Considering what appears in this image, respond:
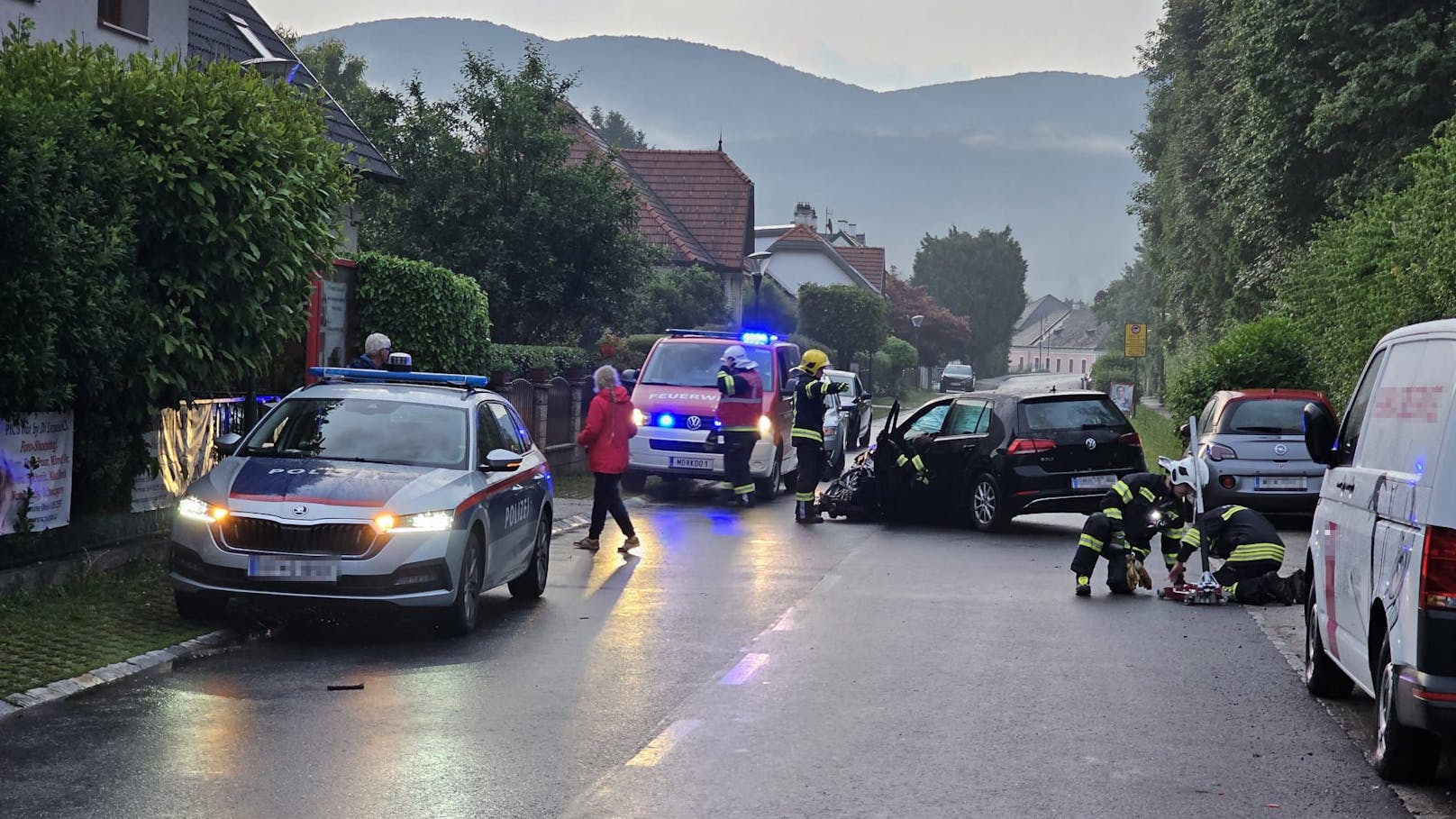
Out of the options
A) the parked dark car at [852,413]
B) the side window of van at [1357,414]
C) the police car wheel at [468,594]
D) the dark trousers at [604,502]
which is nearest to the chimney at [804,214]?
the parked dark car at [852,413]

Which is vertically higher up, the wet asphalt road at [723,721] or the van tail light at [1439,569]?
the van tail light at [1439,569]

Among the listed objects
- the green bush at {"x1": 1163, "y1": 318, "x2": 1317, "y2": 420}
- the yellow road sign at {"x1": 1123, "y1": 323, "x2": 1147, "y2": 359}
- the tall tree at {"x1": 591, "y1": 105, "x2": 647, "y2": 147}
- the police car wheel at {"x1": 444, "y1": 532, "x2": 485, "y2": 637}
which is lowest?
the police car wheel at {"x1": 444, "y1": 532, "x2": 485, "y2": 637}

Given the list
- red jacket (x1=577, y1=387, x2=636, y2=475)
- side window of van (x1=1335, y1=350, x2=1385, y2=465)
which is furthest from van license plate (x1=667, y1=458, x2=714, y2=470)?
side window of van (x1=1335, y1=350, x2=1385, y2=465)

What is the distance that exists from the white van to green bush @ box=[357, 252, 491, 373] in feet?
42.2

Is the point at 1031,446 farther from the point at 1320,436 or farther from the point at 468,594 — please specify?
the point at 1320,436

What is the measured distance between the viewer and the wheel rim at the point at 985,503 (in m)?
19.1

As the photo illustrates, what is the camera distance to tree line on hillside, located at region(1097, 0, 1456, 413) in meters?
21.9

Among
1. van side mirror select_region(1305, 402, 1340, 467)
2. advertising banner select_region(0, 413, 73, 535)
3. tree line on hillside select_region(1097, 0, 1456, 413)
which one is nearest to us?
van side mirror select_region(1305, 402, 1340, 467)

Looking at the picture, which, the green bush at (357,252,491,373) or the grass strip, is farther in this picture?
the green bush at (357,252,491,373)

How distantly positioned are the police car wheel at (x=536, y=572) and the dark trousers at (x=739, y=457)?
8.35 meters

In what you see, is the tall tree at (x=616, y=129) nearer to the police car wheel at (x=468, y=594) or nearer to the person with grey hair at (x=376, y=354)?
the person with grey hair at (x=376, y=354)

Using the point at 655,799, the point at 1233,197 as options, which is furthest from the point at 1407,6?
the point at 655,799

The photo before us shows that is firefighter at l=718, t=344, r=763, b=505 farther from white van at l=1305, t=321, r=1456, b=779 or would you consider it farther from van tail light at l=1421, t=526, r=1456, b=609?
van tail light at l=1421, t=526, r=1456, b=609

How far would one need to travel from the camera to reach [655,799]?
662cm
